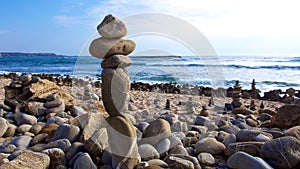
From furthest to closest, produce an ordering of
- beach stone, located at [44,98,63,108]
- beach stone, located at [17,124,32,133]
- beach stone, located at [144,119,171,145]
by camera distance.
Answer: beach stone, located at [44,98,63,108] < beach stone, located at [17,124,32,133] < beach stone, located at [144,119,171,145]

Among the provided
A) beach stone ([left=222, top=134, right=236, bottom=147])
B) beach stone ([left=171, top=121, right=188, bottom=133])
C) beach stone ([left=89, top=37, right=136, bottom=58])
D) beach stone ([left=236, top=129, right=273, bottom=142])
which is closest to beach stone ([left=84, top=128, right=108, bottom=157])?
beach stone ([left=89, top=37, right=136, bottom=58])

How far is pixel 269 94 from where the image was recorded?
1430 centimetres

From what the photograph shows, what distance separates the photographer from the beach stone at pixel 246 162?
3.54m

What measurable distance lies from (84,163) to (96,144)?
363 millimetres

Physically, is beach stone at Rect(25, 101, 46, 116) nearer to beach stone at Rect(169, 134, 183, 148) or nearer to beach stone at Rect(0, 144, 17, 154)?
beach stone at Rect(0, 144, 17, 154)

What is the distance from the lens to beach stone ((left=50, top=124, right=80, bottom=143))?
4.50 meters

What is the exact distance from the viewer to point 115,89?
3566 millimetres

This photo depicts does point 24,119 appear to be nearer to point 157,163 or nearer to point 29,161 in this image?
point 29,161

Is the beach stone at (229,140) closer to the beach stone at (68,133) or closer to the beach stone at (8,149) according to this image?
the beach stone at (68,133)

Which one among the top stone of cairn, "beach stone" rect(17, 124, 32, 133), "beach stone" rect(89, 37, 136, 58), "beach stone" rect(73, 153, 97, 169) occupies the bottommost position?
"beach stone" rect(17, 124, 32, 133)

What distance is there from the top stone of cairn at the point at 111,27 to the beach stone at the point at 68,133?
1.76 metres

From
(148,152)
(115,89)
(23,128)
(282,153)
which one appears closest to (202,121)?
(148,152)

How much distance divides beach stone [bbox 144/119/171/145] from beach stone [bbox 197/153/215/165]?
A: 616 mm

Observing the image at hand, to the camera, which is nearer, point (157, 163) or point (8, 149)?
point (157, 163)
